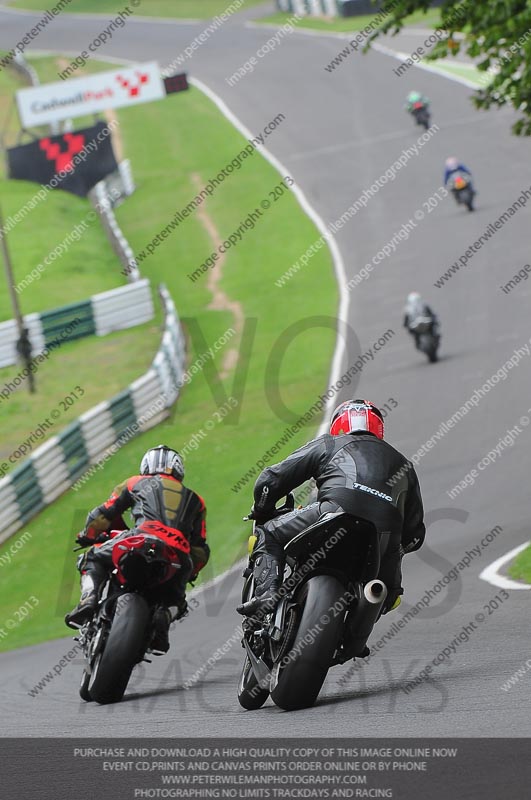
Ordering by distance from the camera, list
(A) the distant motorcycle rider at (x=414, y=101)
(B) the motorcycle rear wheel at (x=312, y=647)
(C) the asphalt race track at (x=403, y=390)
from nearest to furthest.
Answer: (B) the motorcycle rear wheel at (x=312, y=647) < (C) the asphalt race track at (x=403, y=390) < (A) the distant motorcycle rider at (x=414, y=101)

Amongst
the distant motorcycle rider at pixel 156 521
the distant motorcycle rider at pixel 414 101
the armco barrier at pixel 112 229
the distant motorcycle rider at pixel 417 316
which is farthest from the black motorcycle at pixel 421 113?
the distant motorcycle rider at pixel 156 521

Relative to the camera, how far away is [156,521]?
8.88 meters

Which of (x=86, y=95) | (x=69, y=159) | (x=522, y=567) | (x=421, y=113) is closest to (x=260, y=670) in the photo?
(x=522, y=567)

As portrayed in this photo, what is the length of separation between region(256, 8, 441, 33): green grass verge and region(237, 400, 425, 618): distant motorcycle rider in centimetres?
4553

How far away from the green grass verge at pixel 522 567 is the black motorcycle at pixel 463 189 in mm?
19175

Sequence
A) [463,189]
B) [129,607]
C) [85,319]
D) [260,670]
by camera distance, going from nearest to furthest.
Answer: [260,670], [129,607], [85,319], [463,189]

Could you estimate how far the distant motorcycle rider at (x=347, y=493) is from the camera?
6934 millimetres

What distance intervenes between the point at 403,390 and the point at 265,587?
14210 millimetres

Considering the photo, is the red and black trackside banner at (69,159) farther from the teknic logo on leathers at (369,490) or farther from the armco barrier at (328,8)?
the teknic logo on leathers at (369,490)

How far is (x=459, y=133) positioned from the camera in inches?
1508

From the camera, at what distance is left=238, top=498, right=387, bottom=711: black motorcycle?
21.9ft

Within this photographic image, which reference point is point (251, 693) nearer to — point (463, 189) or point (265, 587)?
point (265, 587)

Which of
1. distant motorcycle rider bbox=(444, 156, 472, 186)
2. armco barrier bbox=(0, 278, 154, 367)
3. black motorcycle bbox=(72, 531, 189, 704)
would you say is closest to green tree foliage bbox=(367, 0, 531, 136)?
black motorcycle bbox=(72, 531, 189, 704)
